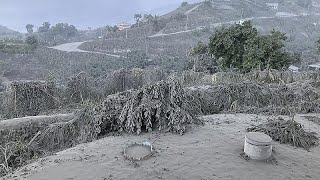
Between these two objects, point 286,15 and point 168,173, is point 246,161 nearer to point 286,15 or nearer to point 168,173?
point 168,173

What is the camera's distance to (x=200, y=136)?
9188 mm

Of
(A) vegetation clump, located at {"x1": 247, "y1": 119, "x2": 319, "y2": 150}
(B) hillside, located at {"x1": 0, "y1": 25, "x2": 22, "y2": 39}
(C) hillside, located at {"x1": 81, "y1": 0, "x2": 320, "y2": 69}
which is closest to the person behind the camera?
(A) vegetation clump, located at {"x1": 247, "y1": 119, "x2": 319, "y2": 150}

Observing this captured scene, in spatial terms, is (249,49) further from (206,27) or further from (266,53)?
(206,27)

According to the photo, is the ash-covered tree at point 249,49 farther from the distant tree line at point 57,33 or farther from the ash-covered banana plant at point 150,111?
the distant tree line at point 57,33

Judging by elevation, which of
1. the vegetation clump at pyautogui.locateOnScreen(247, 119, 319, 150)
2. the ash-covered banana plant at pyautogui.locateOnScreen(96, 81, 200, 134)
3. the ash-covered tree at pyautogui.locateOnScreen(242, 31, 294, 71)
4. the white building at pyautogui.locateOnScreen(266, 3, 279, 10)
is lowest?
the vegetation clump at pyautogui.locateOnScreen(247, 119, 319, 150)

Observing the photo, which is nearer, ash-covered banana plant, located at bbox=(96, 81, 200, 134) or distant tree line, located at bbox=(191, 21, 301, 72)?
ash-covered banana plant, located at bbox=(96, 81, 200, 134)

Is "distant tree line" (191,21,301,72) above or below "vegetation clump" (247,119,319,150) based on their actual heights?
above

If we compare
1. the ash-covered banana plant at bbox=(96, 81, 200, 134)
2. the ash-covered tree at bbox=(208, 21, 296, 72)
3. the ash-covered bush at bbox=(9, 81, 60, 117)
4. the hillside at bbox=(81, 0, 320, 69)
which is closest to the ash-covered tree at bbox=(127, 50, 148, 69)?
the hillside at bbox=(81, 0, 320, 69)

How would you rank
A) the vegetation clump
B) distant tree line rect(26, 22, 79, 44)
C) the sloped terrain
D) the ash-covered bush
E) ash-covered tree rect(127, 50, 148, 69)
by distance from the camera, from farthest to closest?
distant tree line rect(26, 22, 79, 44)
ash-covered tree rect(127, 50, 148, 69)
the ash-covered bush
the vegetation clump
the sloped terrain

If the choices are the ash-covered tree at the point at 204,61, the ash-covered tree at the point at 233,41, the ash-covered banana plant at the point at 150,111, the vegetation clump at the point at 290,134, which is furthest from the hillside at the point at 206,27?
the vegetation clump at the point at 290,134

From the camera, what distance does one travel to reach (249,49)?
19141 mm

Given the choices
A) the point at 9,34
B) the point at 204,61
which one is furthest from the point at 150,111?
the point at 9,34

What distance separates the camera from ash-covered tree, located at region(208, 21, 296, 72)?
18781mm

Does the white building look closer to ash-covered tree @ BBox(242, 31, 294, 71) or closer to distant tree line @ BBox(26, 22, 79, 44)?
distant tree line @ BBox(26, 22, 79, 44)
